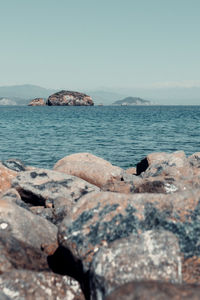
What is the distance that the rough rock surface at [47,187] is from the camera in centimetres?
983

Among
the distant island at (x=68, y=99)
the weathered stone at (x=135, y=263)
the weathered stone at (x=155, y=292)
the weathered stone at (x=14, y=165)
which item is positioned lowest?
the weathered stone at (x=14, y=165)

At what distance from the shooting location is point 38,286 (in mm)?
4777

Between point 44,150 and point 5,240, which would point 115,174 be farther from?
point 44,150

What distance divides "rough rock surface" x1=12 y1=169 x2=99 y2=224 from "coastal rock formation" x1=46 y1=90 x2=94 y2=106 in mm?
164103

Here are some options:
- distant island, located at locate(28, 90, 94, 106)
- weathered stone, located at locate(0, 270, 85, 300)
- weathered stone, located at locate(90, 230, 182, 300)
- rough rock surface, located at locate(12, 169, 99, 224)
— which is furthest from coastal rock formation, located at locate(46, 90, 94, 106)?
weathered stone, located at locate(90, 230, 182, 300)

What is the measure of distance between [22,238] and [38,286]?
130 cm

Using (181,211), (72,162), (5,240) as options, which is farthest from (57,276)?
(72,162)

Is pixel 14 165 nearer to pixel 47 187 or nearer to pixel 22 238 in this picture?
pixel 47 187

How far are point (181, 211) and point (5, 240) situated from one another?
2670 millimetres

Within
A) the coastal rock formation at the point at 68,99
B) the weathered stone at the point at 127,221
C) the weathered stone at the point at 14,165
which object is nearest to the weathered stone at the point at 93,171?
the weathered stone at the point at 14,165

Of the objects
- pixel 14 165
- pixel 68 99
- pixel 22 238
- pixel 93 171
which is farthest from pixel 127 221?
pixel 68 99

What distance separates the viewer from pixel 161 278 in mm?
4469

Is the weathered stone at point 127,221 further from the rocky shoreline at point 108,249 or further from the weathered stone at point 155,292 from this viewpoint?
the weathered stone at point 155,292

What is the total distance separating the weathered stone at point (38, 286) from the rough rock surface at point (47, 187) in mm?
4094
